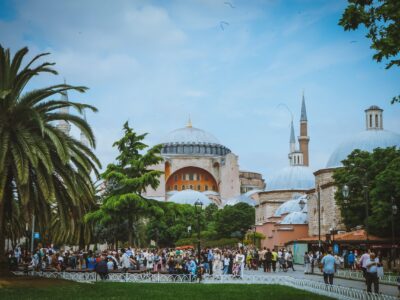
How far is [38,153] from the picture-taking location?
566 inches

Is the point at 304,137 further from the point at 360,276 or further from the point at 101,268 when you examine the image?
the point at 101,268

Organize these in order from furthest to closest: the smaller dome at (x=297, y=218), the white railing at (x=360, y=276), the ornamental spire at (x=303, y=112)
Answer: the ornamental spire at (x=303, y=112) → the smaller dome at (x=297, y=218) → the white railing at (x=360, y=276)

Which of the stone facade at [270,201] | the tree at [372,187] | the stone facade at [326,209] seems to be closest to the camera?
the tree at [372,187]

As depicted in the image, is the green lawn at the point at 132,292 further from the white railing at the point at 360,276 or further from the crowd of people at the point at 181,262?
the white railing at the point at 360,276

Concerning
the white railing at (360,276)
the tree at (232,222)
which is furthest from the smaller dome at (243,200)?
the white railing at (360,276)

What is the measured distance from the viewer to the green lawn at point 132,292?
42.9 ft

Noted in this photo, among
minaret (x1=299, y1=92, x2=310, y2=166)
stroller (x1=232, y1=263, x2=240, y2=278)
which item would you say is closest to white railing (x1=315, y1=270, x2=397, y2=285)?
stroller (x1=232, y1=263, x2=240, y2=278)

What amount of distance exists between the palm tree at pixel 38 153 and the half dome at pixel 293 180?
174 feet

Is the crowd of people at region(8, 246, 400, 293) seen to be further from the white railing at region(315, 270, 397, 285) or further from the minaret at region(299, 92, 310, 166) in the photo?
the minaret at region(299, 92, 310, 166)

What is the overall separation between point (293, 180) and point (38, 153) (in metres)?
56.1

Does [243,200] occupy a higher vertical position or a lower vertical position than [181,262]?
higher

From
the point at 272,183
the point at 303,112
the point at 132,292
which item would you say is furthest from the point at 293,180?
the point at 132,292

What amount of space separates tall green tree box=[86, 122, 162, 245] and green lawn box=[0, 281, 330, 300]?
566 inches

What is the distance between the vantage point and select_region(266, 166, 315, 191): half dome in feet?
224
